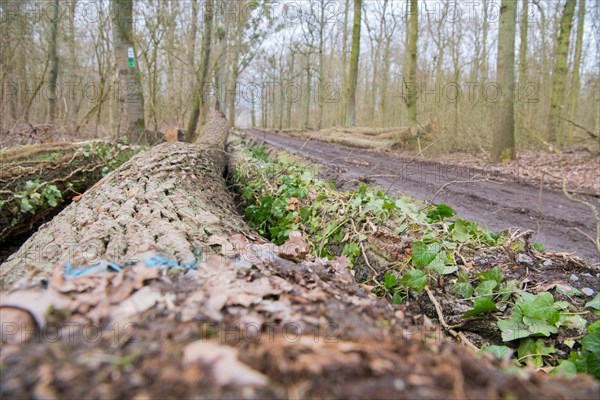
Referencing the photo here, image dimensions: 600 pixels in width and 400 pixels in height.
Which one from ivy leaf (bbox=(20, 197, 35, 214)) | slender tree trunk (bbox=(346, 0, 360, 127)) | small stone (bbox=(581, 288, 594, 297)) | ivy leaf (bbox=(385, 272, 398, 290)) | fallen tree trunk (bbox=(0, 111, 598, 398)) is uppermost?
slender tree trunk (bbox=(346, 0, 360, 127))

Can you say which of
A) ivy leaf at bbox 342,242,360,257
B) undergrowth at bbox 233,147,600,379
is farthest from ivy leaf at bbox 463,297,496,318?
ivy leaf at bbox 342,242,360,257

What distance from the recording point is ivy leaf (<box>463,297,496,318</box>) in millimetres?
1985

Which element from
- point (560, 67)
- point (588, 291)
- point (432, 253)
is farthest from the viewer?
point (560, 67)

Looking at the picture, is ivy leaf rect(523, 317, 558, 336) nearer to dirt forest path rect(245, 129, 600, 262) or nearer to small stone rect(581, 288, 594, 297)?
small stone rect(581, 288, 594, 297)

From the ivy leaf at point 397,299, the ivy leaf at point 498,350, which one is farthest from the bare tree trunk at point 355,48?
the ivy leaf at point 498,350

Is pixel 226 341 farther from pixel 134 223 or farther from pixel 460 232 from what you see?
pixel 460 232

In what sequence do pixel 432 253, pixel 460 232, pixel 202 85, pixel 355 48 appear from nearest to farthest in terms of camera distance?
1. pixel 432 253
2. pixel 460 232
3. pixel 202 85
4. pixel 355 48

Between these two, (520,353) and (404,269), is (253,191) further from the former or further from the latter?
(520,353)

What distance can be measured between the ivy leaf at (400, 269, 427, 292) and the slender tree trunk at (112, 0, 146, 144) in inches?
301

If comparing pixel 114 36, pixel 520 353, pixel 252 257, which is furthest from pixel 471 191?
pixel 114 36

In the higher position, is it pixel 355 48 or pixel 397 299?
pixel 355 48

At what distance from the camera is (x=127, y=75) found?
326 inches

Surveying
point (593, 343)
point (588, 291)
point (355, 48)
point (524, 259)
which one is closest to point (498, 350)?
point (593, 343)

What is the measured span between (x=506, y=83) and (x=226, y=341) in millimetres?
10702
